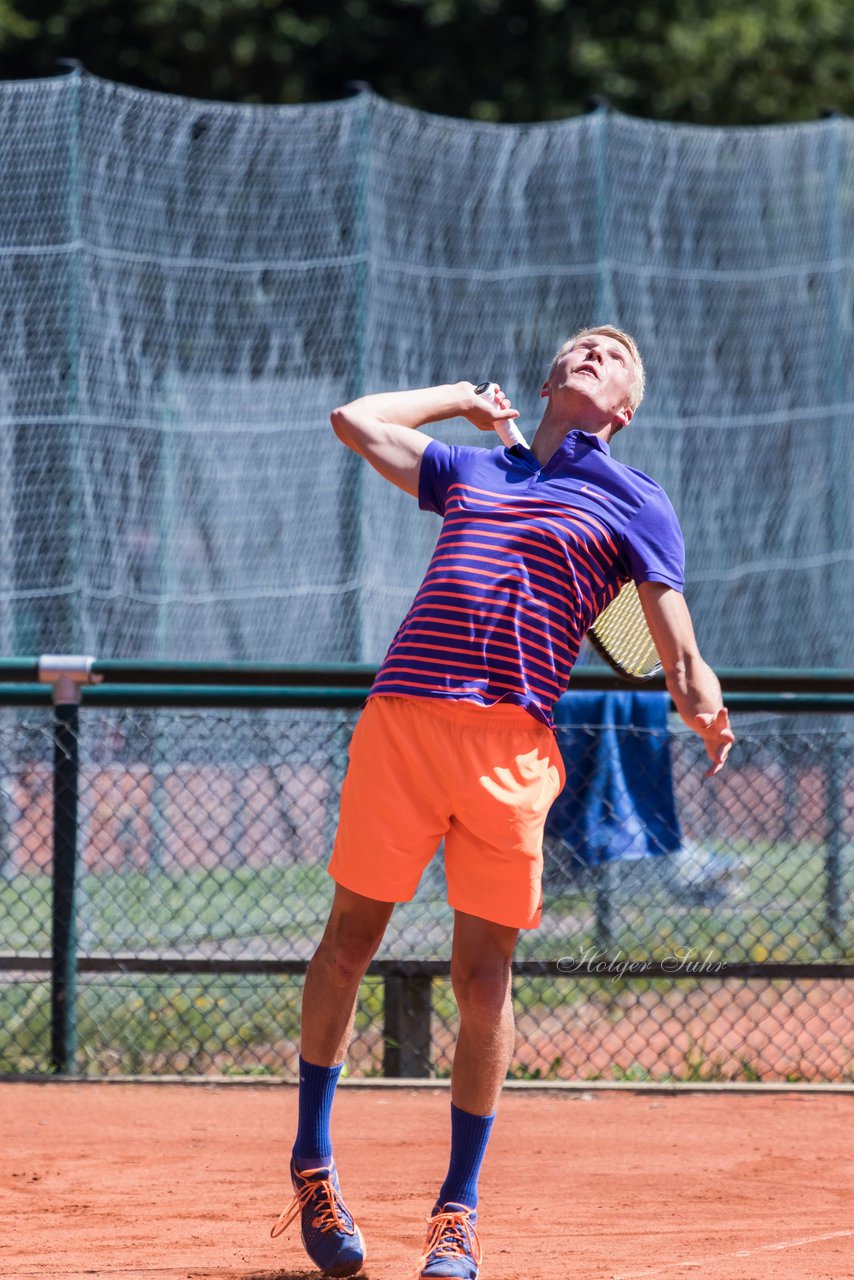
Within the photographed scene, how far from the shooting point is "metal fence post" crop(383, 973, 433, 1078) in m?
5.20

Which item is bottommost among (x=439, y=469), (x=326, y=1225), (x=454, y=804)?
(x=326, y=1225)

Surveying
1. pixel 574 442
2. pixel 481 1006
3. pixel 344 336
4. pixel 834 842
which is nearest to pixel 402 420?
pixel 574 442

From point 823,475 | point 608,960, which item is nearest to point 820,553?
point 823,475

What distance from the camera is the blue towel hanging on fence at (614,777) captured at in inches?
207

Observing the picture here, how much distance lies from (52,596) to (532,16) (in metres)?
11.0

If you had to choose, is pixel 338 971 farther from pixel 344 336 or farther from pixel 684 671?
pixel 344 336

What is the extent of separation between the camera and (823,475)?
24.7 ft

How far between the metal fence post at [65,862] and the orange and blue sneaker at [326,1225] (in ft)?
6.50

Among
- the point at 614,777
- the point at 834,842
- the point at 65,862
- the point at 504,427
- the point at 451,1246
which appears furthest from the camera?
the point at 834,842

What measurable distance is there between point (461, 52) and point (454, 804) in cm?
1401

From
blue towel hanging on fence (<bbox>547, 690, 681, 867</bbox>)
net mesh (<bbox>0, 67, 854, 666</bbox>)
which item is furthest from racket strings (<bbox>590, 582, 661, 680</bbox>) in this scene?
net mesh (<bbox>0, 67, 854, 666</bbox>)

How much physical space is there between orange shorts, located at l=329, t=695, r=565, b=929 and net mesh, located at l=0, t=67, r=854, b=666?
3.76m

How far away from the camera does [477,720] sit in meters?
3.16

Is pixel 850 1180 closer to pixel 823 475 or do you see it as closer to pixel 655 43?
pixel 823 475
